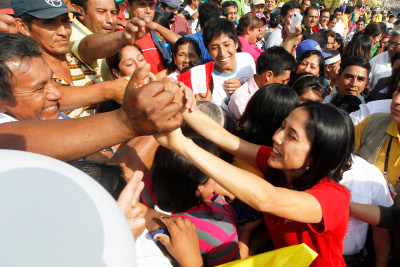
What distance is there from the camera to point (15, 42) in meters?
1.44

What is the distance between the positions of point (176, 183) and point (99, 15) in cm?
234

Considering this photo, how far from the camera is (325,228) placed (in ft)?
4.26

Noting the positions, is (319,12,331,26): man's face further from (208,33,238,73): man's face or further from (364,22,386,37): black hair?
(208,33,238,73): man's face

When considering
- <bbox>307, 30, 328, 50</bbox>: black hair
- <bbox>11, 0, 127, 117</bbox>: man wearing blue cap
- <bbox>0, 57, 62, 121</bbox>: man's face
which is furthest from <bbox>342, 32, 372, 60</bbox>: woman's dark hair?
<bbox>0, 57, 62, 121</bbox>: man's face

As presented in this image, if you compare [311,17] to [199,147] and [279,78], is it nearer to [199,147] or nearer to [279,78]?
[279,78]

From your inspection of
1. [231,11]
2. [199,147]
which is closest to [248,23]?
[231,11]

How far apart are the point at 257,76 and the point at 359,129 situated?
1119mm

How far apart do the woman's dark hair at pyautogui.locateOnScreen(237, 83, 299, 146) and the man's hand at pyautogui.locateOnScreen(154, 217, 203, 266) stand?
0.99 meters

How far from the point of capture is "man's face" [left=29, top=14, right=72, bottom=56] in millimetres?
2162

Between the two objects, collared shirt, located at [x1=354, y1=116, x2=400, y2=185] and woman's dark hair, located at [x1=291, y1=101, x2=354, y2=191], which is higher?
woman's dark hair, located at [x1=291, y1=101, x2=354, y2=191]

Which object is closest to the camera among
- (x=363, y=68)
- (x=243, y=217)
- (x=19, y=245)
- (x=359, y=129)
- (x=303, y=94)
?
(x=19, y=245)

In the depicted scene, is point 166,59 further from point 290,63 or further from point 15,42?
point 15,42

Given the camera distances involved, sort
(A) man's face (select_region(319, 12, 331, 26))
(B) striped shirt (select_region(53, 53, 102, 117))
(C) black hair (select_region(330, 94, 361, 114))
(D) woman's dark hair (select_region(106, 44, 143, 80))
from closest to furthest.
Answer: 1. (B) striped shirt (select_region(53, 53, 102, 117))
2. (D) woman's dark hair (select_region(106, 44, 143, 80))
3. (C) black hair (select_region(330, 94, 361, 114))
4. (A) man's face (select_region(319, 12, 331, 26))

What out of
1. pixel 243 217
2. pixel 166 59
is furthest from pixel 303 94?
Result: pixel 166 59
